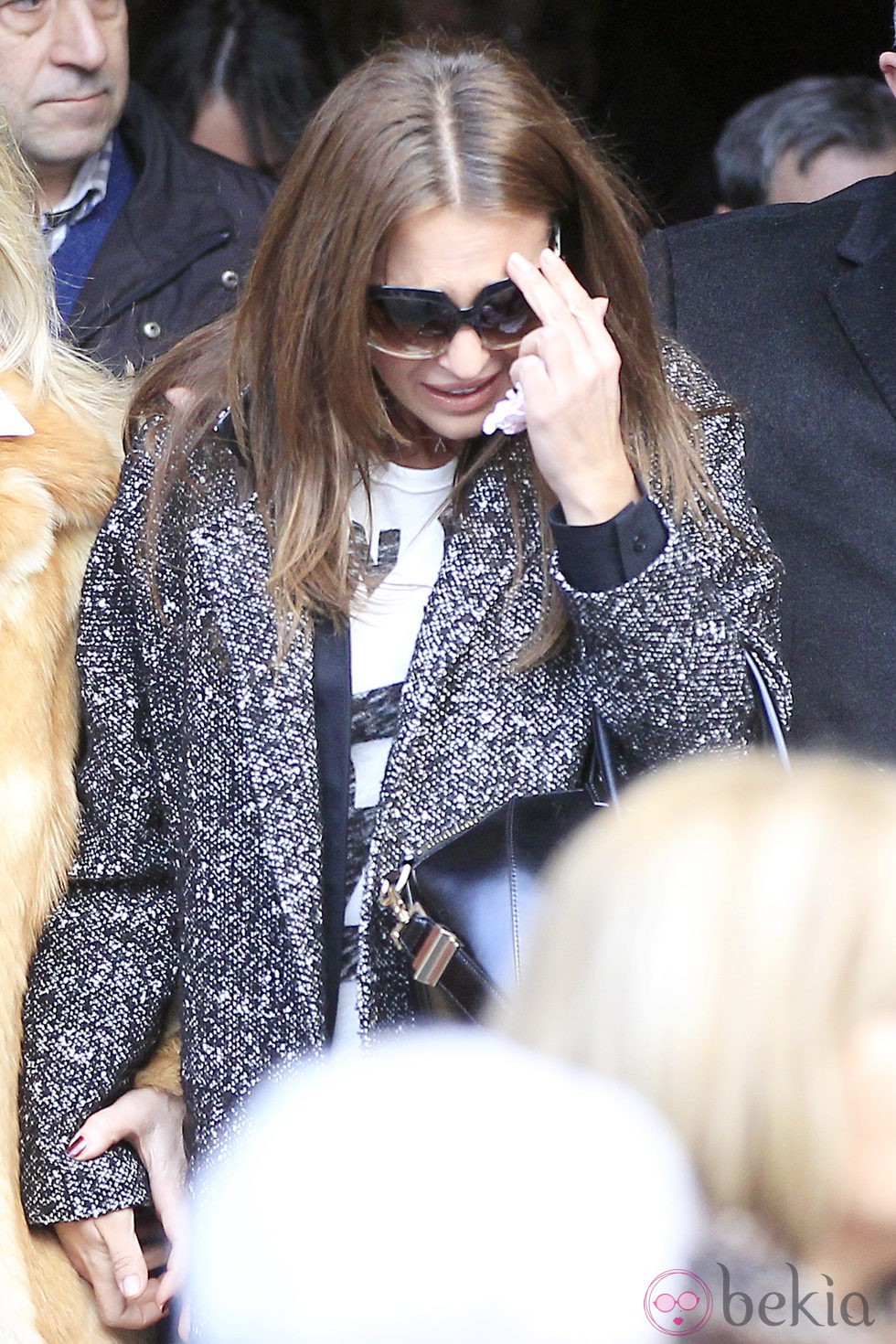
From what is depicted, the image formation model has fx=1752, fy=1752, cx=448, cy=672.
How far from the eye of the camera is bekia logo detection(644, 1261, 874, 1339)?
38.5 inches

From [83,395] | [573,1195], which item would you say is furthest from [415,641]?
[573,1195]

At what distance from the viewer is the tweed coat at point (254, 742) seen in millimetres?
1783

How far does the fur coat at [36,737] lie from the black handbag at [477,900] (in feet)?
1.51

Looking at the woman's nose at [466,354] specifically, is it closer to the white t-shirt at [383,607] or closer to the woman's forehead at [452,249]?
the woman's forehead at [452,249]

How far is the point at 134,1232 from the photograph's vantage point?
6.30ft

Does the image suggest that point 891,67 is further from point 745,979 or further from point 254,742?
point 745,979

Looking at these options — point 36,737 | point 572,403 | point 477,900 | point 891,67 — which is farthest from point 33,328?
point 891,67

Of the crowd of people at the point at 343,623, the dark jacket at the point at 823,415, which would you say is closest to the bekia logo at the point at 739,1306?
the crowd of people at the point at 343,623

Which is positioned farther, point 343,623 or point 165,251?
point 165,251

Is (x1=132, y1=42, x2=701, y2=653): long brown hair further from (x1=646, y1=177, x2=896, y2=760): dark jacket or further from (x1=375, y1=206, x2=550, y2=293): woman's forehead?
(x1=646, y1=177, x2=896, y2=760): dark jacket

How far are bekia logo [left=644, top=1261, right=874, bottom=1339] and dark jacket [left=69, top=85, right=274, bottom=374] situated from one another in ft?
6.46

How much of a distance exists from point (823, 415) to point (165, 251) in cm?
120

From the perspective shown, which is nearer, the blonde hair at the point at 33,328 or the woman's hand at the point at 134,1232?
the woman's hand at the point at 134,1232

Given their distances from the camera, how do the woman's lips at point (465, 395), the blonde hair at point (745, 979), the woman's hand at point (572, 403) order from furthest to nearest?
the woman's lips at point (465, 395)
the woman's hand at point (572, 403)
the blonde hair at point (745, 979)
